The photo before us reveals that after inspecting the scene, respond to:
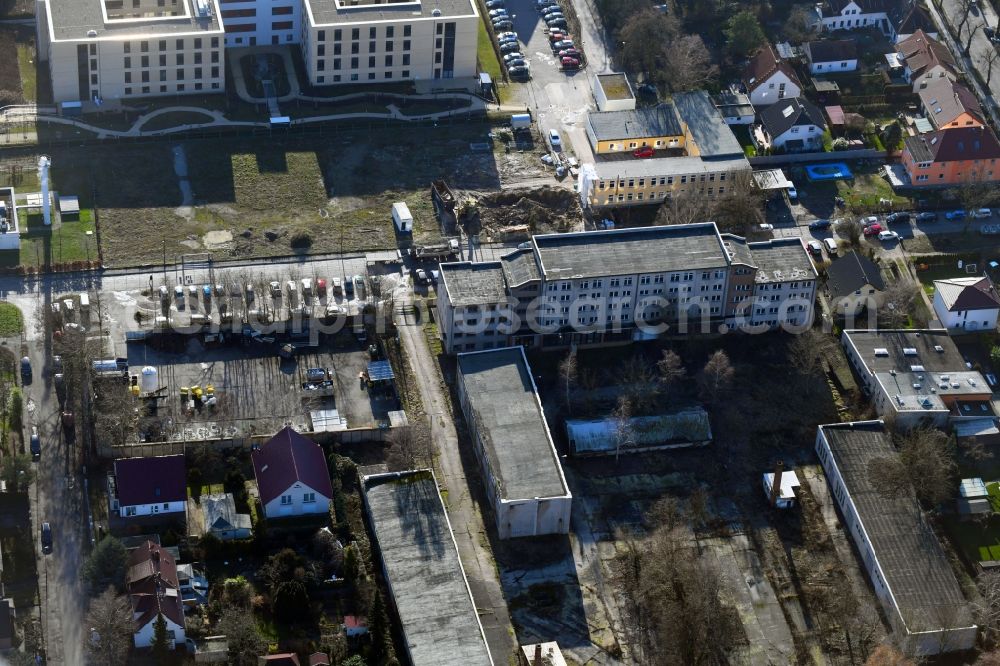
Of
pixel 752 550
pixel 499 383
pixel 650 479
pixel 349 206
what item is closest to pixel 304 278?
pixel 349 206

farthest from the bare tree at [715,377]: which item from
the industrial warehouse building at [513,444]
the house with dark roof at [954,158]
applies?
the house with dark roof at [954,158]

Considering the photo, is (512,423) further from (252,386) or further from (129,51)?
(129,51)

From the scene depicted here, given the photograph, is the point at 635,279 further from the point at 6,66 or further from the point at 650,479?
the point at 6,66

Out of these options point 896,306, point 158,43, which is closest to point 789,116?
point 896,306

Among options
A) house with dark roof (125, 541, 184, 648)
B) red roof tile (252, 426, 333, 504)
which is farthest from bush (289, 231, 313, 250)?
house with dark roof (125, 541, 184, 648)

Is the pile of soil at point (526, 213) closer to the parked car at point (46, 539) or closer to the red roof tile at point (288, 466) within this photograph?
the red roof tile at point (288, 466)
